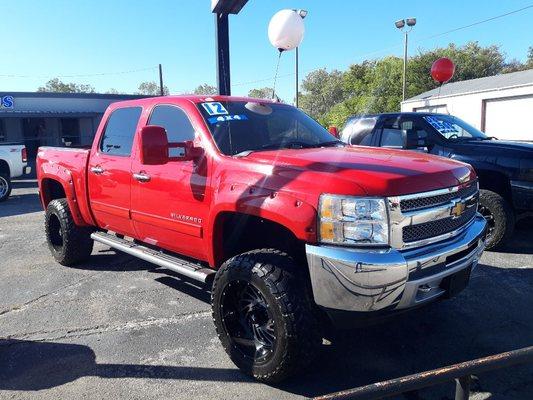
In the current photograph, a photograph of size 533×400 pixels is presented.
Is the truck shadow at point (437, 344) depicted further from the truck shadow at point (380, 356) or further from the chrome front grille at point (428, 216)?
the chrome front grille at point (428, 216)

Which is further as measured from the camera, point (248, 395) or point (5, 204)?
point (5, 204)

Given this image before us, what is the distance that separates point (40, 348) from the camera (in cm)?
361

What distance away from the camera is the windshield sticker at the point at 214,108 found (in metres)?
3.89

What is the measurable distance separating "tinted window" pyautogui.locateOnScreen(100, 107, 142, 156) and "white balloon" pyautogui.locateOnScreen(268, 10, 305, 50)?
110 inches

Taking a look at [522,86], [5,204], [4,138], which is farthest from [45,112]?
[522,86]

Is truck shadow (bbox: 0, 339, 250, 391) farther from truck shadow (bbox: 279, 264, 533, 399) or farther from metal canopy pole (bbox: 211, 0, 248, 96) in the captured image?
metal canopy pole (bbox: 211, 0, 248, 96)

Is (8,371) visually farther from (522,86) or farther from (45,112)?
(45,112)

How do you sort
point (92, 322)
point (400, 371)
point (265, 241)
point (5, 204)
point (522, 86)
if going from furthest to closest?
point (522, 86), point (5, 204), point (92, 322), point (265, 241), point (400, 371)

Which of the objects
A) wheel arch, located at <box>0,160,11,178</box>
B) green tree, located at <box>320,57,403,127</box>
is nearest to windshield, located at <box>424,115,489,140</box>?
wheel arch, located at <box>0,160,11,178</box>

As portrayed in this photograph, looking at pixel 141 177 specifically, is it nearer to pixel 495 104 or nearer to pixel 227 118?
pixel 227 118

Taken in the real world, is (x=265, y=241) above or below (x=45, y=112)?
below

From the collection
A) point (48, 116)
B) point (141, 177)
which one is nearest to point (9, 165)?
point (141, 177)

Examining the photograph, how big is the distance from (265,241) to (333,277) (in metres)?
0.99

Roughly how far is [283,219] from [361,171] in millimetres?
566
